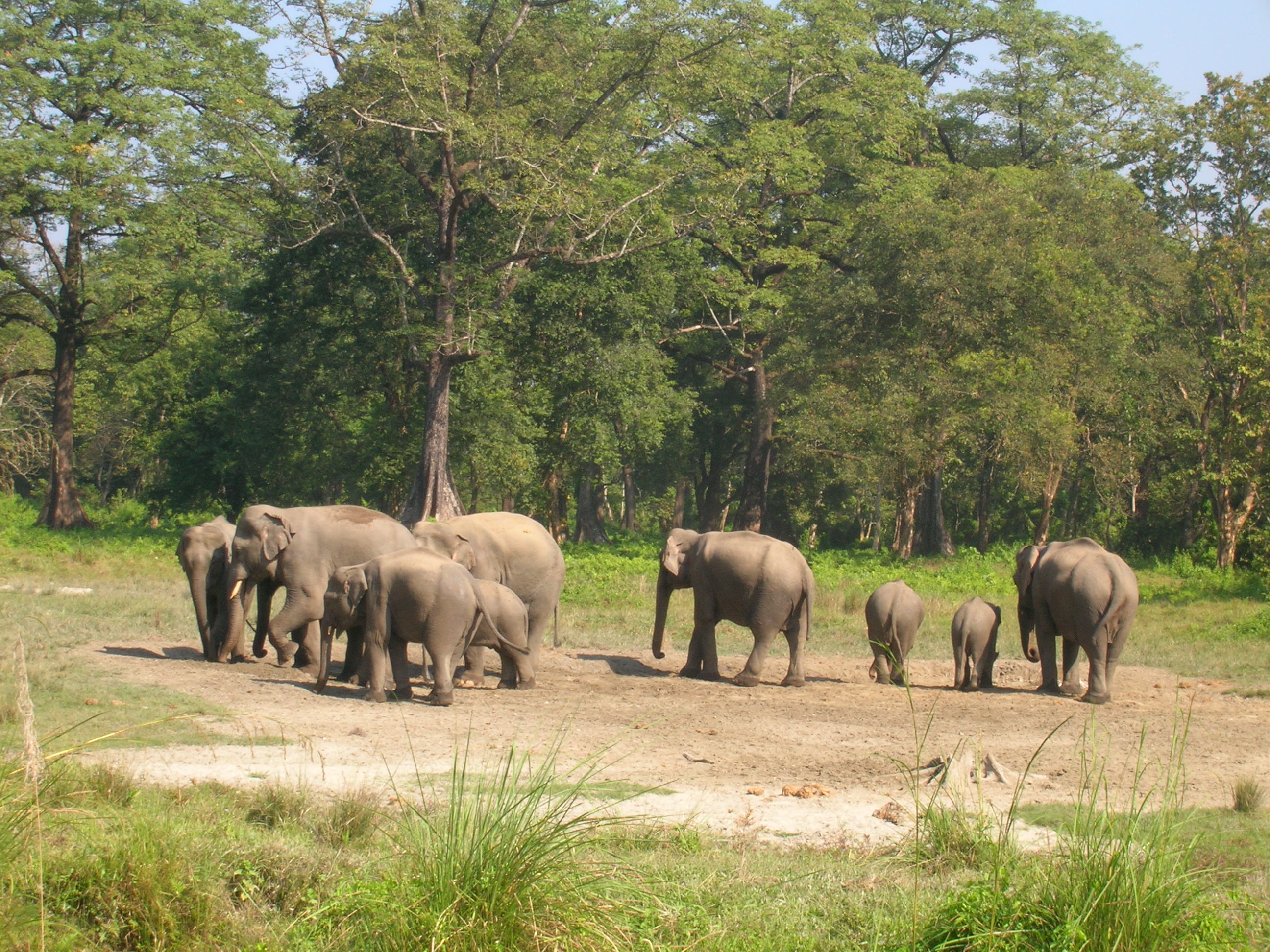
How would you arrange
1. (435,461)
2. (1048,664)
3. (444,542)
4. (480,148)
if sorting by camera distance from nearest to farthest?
(444,542) < (1048,664) < (480,148) < (435,461)

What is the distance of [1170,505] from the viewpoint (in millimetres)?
36406

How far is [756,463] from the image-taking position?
143 feet

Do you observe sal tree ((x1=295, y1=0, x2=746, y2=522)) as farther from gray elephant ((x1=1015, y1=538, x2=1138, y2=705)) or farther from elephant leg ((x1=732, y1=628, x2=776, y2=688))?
gray elephant ((x1=1015, y1=538, x2=1138, y2=705))

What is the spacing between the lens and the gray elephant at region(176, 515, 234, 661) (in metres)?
14.9

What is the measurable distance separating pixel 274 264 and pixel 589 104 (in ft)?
29.8

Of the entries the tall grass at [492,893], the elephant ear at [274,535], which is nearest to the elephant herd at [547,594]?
the elephant ear at [274,535]

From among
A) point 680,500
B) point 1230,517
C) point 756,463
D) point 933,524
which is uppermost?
point 756,463

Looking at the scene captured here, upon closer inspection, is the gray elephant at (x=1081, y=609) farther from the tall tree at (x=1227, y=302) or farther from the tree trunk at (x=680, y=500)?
the tree trunk at (x=680, y=500)

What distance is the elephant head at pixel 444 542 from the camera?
49.1ft

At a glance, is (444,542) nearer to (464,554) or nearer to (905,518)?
(464,554)

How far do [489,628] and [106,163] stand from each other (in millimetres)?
26553

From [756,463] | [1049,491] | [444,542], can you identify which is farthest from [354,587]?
[756,463]

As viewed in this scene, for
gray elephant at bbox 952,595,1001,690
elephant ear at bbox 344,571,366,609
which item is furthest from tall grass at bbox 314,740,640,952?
gray elephant at bbox 952,595,1001,690

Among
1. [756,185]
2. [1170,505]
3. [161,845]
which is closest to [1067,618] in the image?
[161,845]
